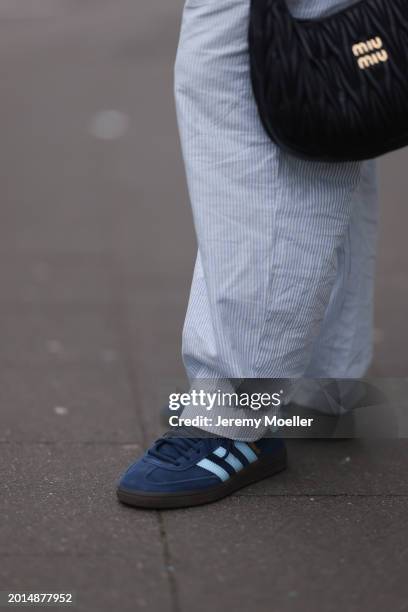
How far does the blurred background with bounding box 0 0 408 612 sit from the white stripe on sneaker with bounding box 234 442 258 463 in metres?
0.08

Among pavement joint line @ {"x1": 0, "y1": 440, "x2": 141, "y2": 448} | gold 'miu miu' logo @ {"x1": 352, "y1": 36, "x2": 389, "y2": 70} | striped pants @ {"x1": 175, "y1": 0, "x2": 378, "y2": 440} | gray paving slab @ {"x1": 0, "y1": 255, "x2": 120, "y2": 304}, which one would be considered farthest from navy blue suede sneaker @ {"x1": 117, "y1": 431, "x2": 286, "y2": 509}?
gray paving slab @ {"x1": 0, "y1": 255, "x2": 120, "y2": 304}

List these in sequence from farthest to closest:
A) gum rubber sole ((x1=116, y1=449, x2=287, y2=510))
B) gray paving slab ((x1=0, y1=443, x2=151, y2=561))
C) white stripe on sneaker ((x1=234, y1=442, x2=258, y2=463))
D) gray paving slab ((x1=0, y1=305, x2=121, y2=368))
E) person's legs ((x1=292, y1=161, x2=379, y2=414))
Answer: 1. gray paving slab ((x1=0, y1=305, x2=121, y2=368))
2. person's legs ((x1=292, y1=161, x2=379, y2=414))
3. white stripe on sneaker ((x1=234, y1=442, x2=258, y2=463))
4. gum rubber sole ((x1=116, y1=449, x2=287, y2=510))
5. gray paving slab ((x1=0, y1=443, x2=151, y2=561))

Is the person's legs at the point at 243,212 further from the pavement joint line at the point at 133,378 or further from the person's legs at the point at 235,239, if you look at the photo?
the pavement joint line at the point at 133,378

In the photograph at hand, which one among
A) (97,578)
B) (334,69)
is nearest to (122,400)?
(97,578)

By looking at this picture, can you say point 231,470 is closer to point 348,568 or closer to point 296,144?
point 348,568

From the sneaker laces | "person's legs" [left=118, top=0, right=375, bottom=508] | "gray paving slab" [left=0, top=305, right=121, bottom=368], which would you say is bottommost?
"gray paving slab" [left=0, top=305, right=121, bottom=368]

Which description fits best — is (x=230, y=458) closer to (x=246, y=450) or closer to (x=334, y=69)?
(x=246, y=450)

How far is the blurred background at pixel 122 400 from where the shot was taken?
2227 millimetres

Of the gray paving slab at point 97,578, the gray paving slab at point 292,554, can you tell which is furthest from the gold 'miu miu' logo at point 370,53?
the gray paving slab at point 97,578

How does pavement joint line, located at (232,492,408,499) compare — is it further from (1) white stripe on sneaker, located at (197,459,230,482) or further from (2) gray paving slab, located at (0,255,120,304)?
(2) gray paving slab, located at (0,255,120,304)

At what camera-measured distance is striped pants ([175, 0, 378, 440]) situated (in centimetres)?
240

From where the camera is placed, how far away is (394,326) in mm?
4109

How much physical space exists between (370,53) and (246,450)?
99cm

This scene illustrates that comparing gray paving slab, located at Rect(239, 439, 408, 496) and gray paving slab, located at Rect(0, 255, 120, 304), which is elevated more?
gray paving slab, located at Rect(239, 439, 408, 496)
